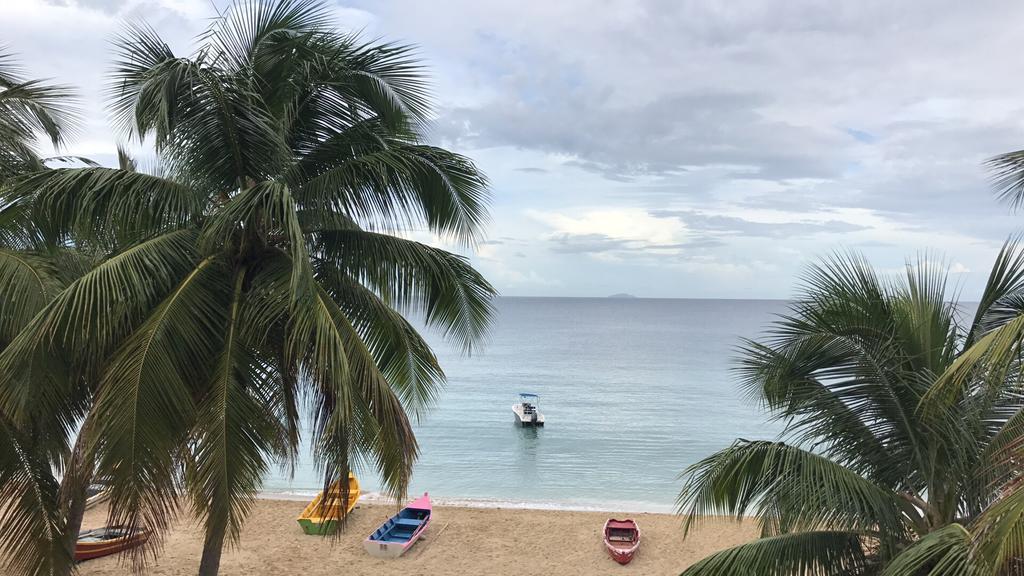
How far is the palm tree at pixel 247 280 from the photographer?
517 centimetres

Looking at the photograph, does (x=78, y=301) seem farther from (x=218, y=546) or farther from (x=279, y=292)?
(x=218, y=546)

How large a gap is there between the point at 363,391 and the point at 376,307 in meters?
1.43

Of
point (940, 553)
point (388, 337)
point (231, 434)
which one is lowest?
point (940, 553)

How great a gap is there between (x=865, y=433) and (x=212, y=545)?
5.73 m

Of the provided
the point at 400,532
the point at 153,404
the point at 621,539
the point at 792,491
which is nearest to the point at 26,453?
the point at 153,404

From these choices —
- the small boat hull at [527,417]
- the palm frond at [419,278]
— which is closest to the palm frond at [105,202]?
the palm frond at [419,278]

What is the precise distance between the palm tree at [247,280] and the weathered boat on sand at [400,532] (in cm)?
774

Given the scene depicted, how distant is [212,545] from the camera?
5617mm

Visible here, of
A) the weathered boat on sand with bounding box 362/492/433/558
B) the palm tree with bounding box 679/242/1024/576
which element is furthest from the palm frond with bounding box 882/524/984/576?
the weathered boat on sand with bounding box 362/492/433/558

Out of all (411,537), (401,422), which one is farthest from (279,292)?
(411,537)

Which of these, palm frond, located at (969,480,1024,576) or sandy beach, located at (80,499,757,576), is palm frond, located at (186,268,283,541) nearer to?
palm frond, located at (969,480,1024,576)

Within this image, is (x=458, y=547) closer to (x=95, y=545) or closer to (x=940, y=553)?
(x=95, y=545)

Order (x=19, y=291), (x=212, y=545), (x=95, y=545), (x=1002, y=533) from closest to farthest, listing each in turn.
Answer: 1. (x=1002, y=533)
2. (x=212, y=545)
3. (x=19, y=291)
4. (x=95, y=545)

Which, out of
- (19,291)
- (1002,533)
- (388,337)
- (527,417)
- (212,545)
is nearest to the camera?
(1002,533)
